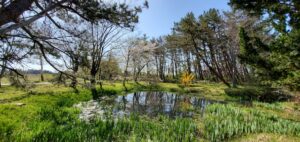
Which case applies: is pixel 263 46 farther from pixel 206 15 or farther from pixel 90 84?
pixel 206 15

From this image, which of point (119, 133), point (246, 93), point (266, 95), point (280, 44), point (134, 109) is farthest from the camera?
point (246, 93)

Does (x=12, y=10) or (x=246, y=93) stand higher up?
(x=12, y=10)

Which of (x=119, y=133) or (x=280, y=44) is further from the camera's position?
(x=280, y=44)

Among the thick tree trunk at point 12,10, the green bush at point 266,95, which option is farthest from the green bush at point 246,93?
the thick tree trunk at point 12,10

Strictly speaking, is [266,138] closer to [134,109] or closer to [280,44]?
[280,44]

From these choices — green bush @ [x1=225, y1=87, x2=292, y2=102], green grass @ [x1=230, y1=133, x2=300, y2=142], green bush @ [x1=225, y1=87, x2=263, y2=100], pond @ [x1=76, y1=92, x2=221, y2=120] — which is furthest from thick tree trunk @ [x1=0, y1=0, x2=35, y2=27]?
green bush @ [x1=225, y1=87, x2=263, y2=100]

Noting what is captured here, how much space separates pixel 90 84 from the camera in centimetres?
908

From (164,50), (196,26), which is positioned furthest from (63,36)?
(164,50)

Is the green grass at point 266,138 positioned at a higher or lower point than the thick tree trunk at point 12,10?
lower

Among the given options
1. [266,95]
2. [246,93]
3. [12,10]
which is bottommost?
[266,95]

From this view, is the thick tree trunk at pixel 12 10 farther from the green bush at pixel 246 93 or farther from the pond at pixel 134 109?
the green bush at pixel 246 93

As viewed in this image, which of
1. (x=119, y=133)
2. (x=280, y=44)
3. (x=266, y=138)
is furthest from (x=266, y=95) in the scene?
(x=119, y=133)

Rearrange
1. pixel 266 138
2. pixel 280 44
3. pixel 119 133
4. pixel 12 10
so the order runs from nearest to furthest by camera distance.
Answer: pixel 12 10, pixel 266 138, pixel 119 133, pixel 280 44

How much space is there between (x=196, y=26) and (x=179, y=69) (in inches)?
1247
